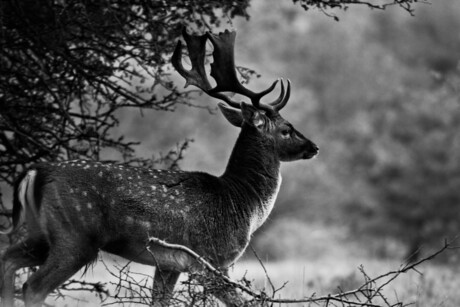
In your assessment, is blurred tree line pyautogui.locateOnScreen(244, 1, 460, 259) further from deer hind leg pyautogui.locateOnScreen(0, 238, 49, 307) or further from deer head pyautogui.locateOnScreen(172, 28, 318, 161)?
deer hind leg pyautogui.locateOnScreen(0, 238, 49, 307)

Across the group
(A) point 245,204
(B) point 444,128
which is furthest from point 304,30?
(A) point 245,204

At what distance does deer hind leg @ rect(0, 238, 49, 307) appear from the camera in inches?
268

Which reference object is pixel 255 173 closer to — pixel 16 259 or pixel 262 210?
pixel 262 210

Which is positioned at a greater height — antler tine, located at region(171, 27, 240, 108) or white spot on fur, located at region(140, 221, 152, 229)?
antler tine, located at region(171, 27, 240, 108)

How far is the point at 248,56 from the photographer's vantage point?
192 feet

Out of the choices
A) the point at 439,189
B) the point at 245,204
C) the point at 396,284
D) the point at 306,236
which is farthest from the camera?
the point at 306,236

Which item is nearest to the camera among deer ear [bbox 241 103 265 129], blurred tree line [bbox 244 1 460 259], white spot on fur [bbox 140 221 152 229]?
white spot on fur [bbox 140 221 152 229]

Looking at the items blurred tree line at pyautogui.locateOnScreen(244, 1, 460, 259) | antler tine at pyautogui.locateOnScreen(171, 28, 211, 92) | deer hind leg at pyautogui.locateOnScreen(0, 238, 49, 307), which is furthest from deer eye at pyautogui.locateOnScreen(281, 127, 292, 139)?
deer hind leg at pyautogui.locateOnScreen(0, 238, 49, 307)

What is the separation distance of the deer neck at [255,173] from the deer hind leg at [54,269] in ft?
4.72

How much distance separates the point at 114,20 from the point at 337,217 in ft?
104

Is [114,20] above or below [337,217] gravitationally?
below

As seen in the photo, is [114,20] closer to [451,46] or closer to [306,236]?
[306,236]

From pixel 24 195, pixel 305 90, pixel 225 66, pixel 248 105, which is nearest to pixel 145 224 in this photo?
pixel 24 195

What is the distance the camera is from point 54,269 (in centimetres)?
660
